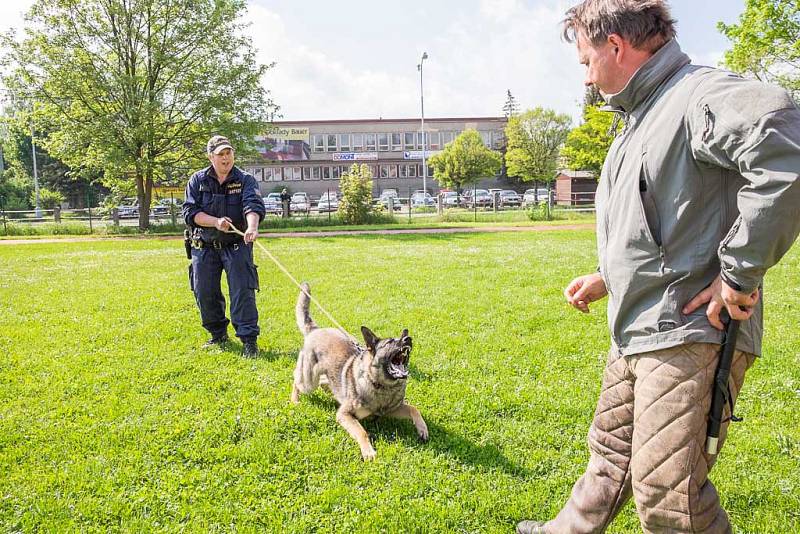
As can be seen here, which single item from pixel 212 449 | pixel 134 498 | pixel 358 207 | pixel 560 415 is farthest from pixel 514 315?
pixel 358 207

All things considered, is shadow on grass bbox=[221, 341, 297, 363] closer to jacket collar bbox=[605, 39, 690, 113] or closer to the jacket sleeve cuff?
jacket collar bbox=[605, 39, 690, 113]

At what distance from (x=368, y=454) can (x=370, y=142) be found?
62683 millimetres

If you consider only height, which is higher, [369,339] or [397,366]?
[369,339]

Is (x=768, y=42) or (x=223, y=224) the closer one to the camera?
(x=223, y=224)

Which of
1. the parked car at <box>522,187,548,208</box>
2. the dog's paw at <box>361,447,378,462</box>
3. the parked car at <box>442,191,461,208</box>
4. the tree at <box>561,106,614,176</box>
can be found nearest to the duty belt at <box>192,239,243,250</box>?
the dog's paw at <box>361,447,378,462</box>

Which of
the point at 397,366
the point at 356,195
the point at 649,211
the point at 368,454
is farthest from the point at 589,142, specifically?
the point at 649,211

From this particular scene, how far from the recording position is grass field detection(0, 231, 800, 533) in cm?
320

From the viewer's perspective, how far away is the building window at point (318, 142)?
64125 mm

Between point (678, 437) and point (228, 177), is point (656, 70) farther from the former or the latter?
point (228, 177)

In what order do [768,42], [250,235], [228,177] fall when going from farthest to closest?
[768,42], [228,177], [250,235]

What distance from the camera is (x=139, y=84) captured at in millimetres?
26219

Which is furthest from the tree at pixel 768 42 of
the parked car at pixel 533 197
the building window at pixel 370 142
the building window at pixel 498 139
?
the building window at pixel 370 142

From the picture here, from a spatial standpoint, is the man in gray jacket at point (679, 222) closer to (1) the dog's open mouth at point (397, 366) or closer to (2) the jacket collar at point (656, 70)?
(2) the jacket collar at point (656, 70)

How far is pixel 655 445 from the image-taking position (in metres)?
1.92
